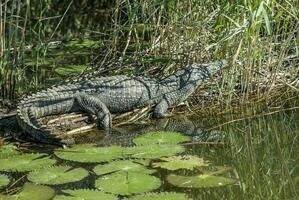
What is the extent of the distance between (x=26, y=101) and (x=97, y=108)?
0.61m

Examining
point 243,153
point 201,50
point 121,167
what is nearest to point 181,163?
point 121,167

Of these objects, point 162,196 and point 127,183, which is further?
point 127,183

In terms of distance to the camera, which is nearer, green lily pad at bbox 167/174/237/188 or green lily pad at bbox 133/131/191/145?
green lily pad at bbox 167/174/237/188

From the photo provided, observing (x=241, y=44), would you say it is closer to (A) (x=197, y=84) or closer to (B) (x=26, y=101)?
(A) (x=197, y=84)

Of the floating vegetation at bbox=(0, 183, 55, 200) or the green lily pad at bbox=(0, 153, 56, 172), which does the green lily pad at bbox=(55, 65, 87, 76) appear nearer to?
the green lily pad at bbox=(0, 153, 56, 172)

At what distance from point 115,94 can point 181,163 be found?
1.53 m

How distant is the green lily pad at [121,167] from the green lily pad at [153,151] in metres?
0.15

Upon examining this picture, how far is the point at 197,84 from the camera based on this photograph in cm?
594

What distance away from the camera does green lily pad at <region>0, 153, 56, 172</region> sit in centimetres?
439

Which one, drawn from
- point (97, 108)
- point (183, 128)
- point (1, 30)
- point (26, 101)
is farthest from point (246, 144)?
point (1, 30)

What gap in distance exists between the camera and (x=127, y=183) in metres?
4.04

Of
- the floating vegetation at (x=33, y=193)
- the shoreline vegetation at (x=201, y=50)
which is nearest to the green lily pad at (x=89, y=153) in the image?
the floating vegetation at (x=33, y=193)

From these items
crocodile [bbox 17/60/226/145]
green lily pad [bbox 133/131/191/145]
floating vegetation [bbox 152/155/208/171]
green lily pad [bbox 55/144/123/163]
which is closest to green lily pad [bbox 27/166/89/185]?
green lily pad [bbox 55/144/123/163]

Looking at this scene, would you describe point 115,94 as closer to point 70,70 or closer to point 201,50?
point 201,50
